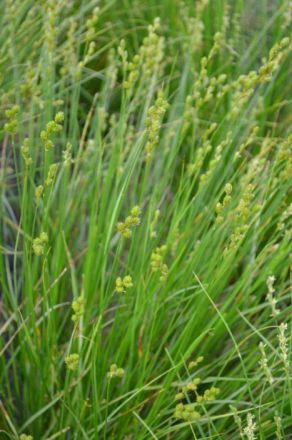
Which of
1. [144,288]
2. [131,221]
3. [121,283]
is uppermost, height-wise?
[131,221]

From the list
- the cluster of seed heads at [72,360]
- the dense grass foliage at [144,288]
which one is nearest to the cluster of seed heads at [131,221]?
the dense grass foliage at [144,288]

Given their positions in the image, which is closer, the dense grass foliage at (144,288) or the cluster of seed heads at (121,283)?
the cluster of seed heads at (121,283)

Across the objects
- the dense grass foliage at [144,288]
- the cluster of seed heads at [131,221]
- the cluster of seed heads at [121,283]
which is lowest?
the dense grass foliage at [144,288]

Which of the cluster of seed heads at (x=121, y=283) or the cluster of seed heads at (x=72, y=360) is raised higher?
the cluster of seed heads at (x=121, y=283)

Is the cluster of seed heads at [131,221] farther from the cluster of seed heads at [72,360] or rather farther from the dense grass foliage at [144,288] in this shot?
the cluster of seed heads at [72,360]

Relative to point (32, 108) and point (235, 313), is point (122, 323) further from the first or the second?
point (32, 108)

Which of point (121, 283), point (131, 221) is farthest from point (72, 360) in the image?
point (131, 221)

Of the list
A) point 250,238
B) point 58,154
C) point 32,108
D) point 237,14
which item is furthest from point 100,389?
point 237,14

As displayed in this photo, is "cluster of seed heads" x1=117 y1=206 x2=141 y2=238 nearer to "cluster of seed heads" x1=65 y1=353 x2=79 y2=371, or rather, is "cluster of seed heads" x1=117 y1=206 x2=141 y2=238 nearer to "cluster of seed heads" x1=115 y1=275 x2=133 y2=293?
"cluster of seed heads" x1=115 y1=275 x2=133 y2=293

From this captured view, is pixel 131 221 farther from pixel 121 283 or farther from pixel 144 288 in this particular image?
pixel 144 288

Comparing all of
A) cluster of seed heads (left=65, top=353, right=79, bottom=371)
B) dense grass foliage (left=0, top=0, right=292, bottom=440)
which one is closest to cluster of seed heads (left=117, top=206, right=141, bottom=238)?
dense grass foliage (left=0, top=0, right=292, bottom=440)

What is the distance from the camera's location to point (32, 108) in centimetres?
220

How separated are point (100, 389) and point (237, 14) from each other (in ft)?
4.59

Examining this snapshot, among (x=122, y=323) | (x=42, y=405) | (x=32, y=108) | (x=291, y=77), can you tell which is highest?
(x=32, y=108)
